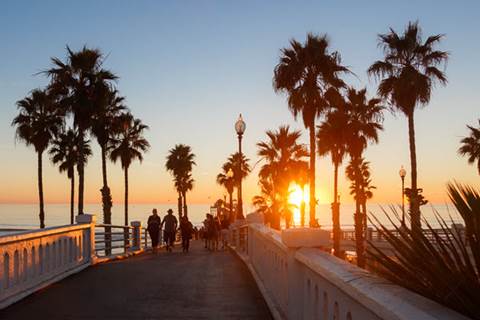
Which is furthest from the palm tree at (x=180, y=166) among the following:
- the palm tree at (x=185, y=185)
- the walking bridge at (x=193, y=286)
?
the walking bridge at (x=193, y=286)

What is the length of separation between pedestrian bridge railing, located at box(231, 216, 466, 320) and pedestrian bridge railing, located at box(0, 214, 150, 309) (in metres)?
3.86

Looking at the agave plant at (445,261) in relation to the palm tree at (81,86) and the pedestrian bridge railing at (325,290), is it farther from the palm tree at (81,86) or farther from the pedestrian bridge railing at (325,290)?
the palm tree at (81,86)

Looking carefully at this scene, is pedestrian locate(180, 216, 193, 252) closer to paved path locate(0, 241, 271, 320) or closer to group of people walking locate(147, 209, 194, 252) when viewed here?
group of people walking locate(147, 209, 194, 252)

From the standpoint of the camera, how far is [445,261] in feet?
12.7

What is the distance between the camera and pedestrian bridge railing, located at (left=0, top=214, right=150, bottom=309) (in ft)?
32.2

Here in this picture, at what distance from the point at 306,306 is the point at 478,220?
3.06 meters

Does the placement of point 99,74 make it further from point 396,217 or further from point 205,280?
point 396,217

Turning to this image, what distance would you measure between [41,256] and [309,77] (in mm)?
29635

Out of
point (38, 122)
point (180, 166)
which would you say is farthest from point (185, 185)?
point (38, 122)

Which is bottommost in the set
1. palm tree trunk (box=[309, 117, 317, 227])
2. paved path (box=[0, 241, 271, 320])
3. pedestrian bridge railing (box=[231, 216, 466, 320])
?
paved path (box=[0, 241, 271, 320])

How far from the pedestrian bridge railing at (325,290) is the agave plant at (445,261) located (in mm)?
165

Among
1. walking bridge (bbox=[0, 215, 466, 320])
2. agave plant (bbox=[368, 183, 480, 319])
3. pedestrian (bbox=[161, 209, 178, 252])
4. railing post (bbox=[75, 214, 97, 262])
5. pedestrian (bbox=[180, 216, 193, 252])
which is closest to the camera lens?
agave plant (bbox=[368, 183, 480, 319])

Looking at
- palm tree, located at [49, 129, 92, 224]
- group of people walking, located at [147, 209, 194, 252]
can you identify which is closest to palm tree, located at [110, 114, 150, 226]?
palm tree, located at [49, 129, 92, 224]

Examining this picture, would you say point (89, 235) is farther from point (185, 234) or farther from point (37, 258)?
point (185, 234)
